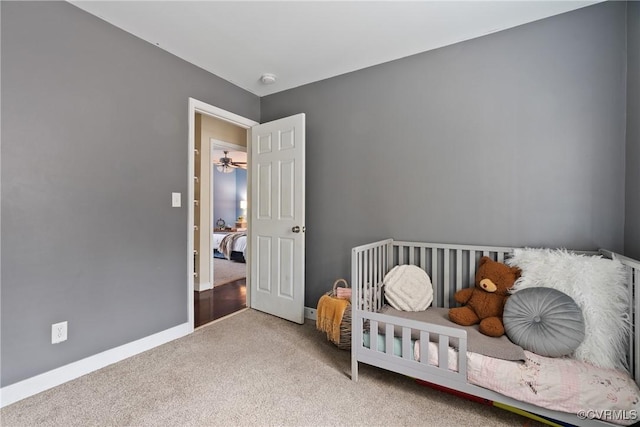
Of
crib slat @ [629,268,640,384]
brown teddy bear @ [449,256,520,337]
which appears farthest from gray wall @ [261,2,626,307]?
crib slat @ [629,268,640,384]

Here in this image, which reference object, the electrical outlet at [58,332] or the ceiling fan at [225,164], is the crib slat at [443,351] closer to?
the electrical outlet at [58,332]

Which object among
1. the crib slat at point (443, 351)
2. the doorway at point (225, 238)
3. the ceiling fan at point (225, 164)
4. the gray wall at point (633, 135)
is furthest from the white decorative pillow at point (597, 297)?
the ceiling fan at point (225, 164)

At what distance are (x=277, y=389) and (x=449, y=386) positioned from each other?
97cm

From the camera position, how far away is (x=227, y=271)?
4.98 meters

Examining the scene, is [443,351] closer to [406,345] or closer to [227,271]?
[406,345]

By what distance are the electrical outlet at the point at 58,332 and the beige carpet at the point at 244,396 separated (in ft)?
0.91

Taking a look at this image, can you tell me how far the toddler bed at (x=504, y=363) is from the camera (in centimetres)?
126

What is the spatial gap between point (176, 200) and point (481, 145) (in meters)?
2.42

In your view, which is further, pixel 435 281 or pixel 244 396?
pixel 435 281

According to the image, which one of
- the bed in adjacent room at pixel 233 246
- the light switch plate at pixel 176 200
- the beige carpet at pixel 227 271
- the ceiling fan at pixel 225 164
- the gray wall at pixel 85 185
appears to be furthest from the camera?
the ceiling fan at pixel 225 164

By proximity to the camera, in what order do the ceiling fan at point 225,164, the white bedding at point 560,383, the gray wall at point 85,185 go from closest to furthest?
1. the white bedding at point 560,383
2. the gray wall at point 85,185
3. the ceiling fan at point 225,164

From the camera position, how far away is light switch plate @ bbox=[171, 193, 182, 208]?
7.91 feet

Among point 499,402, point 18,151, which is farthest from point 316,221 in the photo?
point 18,151

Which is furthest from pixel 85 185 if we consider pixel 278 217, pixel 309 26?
pixel 309 26
